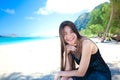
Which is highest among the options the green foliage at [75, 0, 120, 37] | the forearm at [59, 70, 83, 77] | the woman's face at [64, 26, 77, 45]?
the green foliage at [75, 0, 120, 37]

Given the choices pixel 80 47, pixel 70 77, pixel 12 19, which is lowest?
pixel 70 77

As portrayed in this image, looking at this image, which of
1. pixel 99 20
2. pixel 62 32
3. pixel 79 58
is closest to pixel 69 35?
pixel 62 32

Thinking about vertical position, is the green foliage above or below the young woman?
above

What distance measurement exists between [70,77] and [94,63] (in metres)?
0.20

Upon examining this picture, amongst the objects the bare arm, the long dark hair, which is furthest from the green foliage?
the bare arm

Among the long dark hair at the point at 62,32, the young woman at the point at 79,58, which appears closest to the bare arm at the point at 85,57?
the young woman at the point at 79,58

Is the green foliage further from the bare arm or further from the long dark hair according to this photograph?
the bare arm

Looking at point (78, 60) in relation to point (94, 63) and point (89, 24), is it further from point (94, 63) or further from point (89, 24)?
point (89, 24)

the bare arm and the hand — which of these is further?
the hand

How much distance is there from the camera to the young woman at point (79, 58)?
188 cm

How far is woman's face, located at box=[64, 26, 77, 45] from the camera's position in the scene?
6.51 ft

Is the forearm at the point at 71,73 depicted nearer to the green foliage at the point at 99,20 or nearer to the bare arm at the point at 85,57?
the bare arm at the point at 85,57

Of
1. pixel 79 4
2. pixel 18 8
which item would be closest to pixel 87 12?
pixel 79 4

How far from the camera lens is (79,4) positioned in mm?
4180
